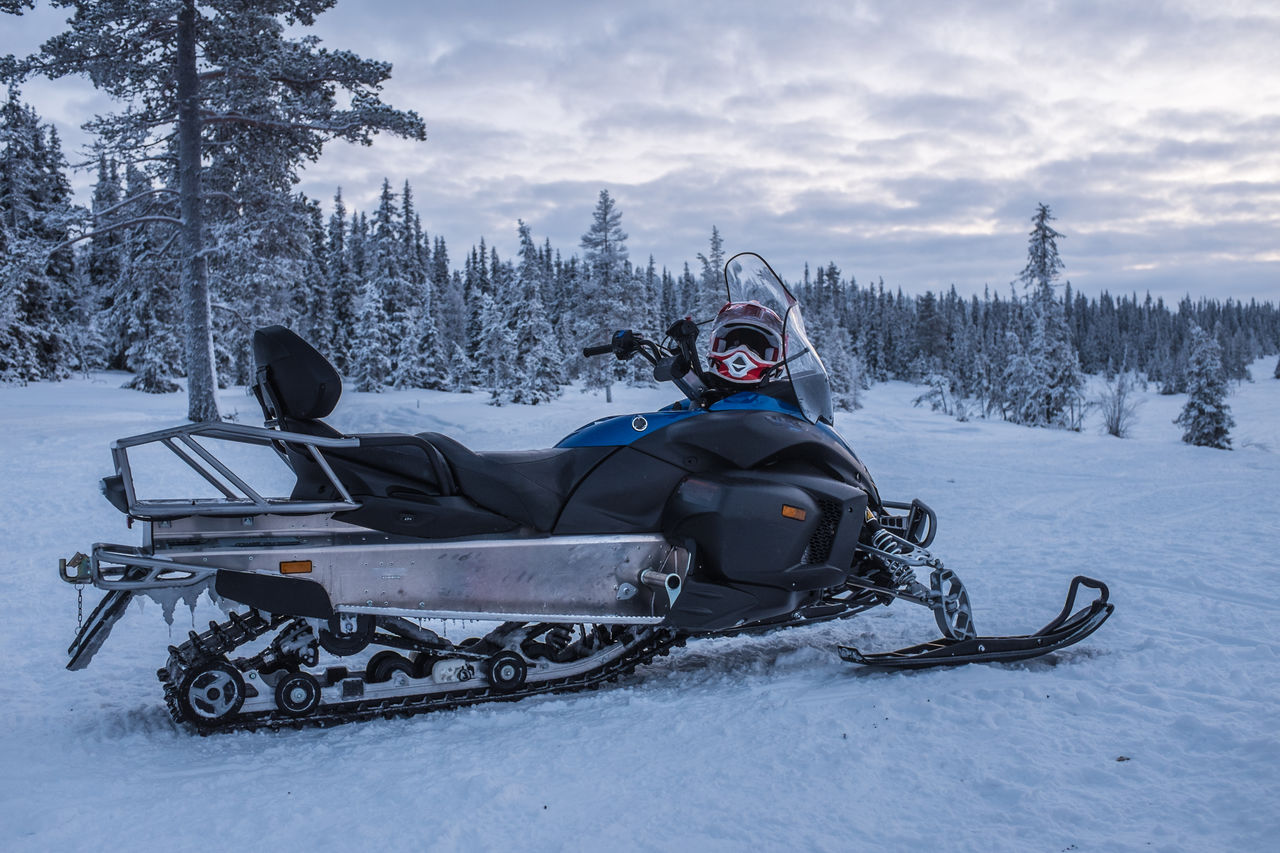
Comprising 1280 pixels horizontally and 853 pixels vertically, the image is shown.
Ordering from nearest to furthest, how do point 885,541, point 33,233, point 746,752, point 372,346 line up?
point 746,752 < point 885,541 < point 33,233 < point 372,346

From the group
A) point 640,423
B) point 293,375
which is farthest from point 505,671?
point 293,375

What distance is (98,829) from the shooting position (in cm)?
244

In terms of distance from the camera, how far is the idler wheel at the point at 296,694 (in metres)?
3.22

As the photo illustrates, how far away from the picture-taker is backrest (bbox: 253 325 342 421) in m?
3.29

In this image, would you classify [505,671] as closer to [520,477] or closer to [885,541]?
[520,477]

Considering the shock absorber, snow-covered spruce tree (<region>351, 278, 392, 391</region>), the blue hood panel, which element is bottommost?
the shock absorber

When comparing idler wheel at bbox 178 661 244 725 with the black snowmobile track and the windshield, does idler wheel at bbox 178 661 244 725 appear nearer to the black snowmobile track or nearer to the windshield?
the black snowmobile track

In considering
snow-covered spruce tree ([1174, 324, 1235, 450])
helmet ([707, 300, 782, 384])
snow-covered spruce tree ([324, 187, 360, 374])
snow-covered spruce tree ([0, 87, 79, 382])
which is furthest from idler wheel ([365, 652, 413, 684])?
snow-covered spruce tree ([324, 187, 360, 374])

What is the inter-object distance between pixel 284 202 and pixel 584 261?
63.9 ft

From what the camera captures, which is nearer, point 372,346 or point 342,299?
point 372,346

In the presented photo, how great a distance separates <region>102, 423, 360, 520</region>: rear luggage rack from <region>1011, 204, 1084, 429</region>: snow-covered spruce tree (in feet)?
112

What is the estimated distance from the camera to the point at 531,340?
31.3 m

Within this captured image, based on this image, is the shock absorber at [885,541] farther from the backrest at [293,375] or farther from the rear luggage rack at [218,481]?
the backrest at [293,375]

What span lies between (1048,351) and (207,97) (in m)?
31.4
